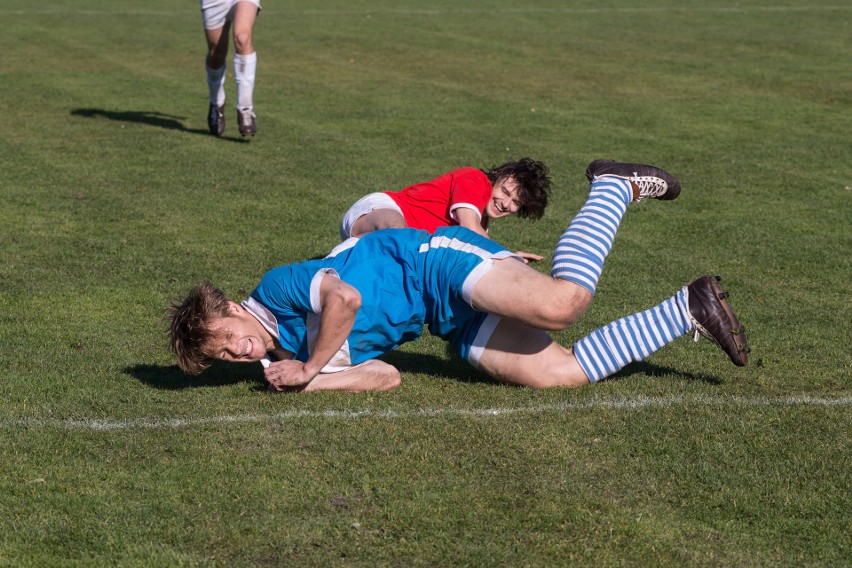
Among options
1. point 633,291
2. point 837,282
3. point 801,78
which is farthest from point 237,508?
point 801,78

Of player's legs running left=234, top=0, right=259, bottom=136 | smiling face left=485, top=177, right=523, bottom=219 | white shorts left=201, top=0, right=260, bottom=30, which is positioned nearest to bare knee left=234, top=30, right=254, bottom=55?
player's legs running left=234, top=0, right=259, bottom=136

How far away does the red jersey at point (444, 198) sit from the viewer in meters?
7.32

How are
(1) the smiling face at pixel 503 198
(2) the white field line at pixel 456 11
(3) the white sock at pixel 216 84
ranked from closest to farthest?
(1) the smiling face at pixel 503 198
(3) the white sock at pixel 216 84
(2) the white field line at pixel 456 11

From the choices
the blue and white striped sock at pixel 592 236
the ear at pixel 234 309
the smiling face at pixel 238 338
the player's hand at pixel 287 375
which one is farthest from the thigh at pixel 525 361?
the ear at pixel 234 309

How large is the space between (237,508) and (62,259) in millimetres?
4433

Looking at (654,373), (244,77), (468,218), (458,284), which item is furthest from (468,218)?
(244,77)

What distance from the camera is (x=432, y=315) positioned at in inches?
238

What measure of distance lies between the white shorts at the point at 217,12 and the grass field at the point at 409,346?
48.5 inches

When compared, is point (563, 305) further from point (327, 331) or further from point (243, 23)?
point (243, 23)

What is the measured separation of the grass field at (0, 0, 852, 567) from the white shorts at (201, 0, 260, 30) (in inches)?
48.5

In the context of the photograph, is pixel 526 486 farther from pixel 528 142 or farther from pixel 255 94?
pixel 255 94

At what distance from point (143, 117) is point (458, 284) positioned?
30.7 feet

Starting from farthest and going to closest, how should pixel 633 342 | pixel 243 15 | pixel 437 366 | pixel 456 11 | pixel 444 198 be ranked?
1. pixel 456 11
2. pixel 243 15
3. pixel 444 198
4. pixel 437 366
5. pixel 633 342

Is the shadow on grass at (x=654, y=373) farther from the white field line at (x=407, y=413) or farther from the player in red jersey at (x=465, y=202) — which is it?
the player in red jersey at (x=465, y=202)
